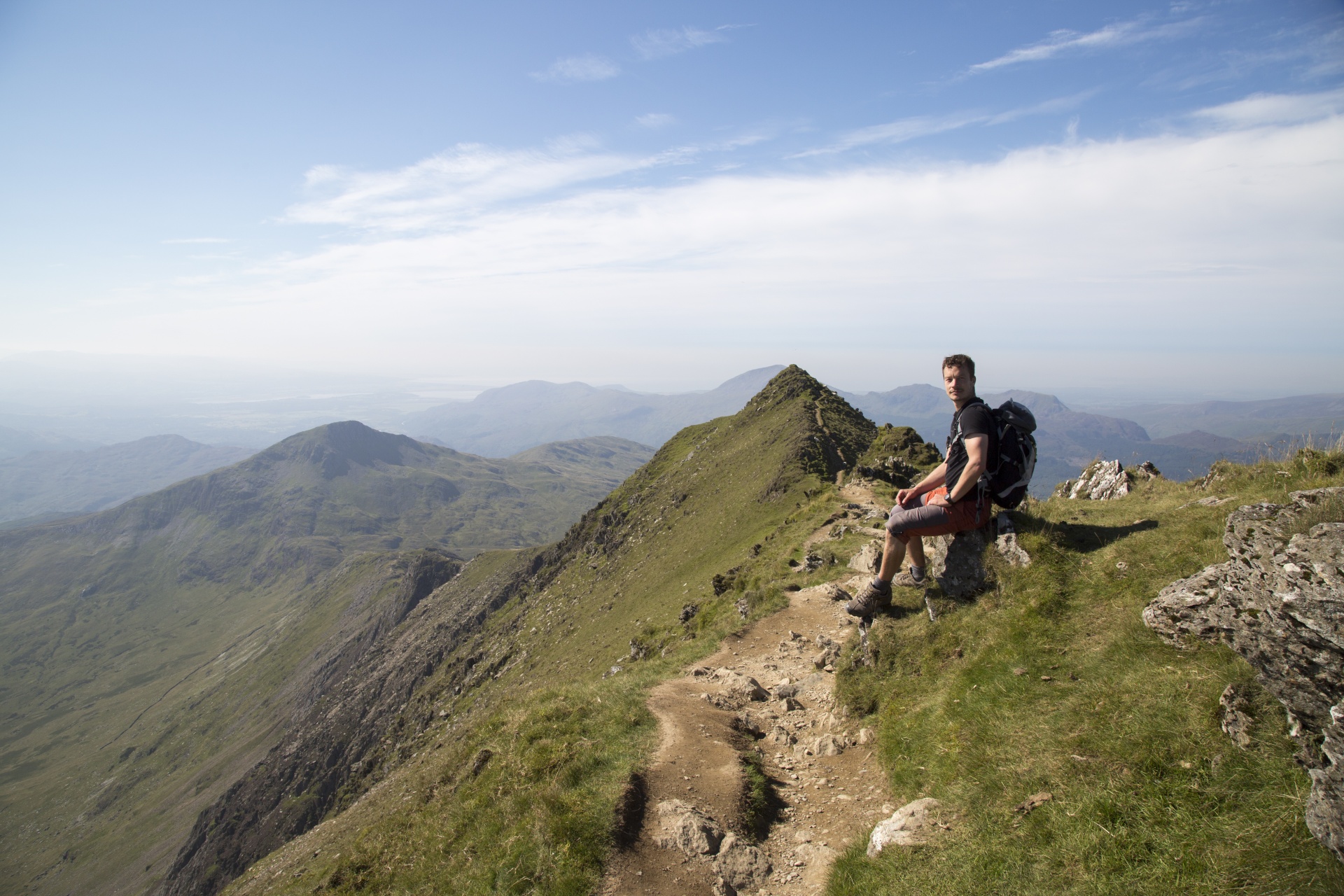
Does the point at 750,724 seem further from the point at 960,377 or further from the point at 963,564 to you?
the point at 960,377

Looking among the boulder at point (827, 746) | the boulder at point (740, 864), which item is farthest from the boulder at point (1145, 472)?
the boulder at point (740, 864)

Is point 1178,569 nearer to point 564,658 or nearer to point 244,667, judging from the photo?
point 564,658

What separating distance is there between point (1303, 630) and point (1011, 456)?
19.3 ft

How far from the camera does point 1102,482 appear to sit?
18859 mm

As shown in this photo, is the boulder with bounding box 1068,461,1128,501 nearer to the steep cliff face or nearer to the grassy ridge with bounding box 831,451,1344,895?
the grassy ridge with bounding box 831,451,1344,895

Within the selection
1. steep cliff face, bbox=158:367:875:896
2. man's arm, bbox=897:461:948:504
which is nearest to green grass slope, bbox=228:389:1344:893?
man's arm, bbox=897:461:948:504

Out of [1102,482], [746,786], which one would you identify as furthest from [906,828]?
[1102,482]

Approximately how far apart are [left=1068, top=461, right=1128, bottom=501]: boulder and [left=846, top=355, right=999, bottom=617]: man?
26.6ft

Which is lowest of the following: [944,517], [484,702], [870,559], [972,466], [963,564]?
[484,702]

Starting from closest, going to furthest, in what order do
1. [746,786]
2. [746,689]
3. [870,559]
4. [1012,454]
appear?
[746,786] < [1012,454] < [746,689] < [870,559]

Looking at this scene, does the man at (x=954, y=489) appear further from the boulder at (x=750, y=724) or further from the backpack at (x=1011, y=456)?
the boulder at (x=750, y=724)

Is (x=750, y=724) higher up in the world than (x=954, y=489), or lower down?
lower down

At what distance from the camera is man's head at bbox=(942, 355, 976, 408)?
1120cm

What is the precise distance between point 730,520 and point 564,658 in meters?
19.3
